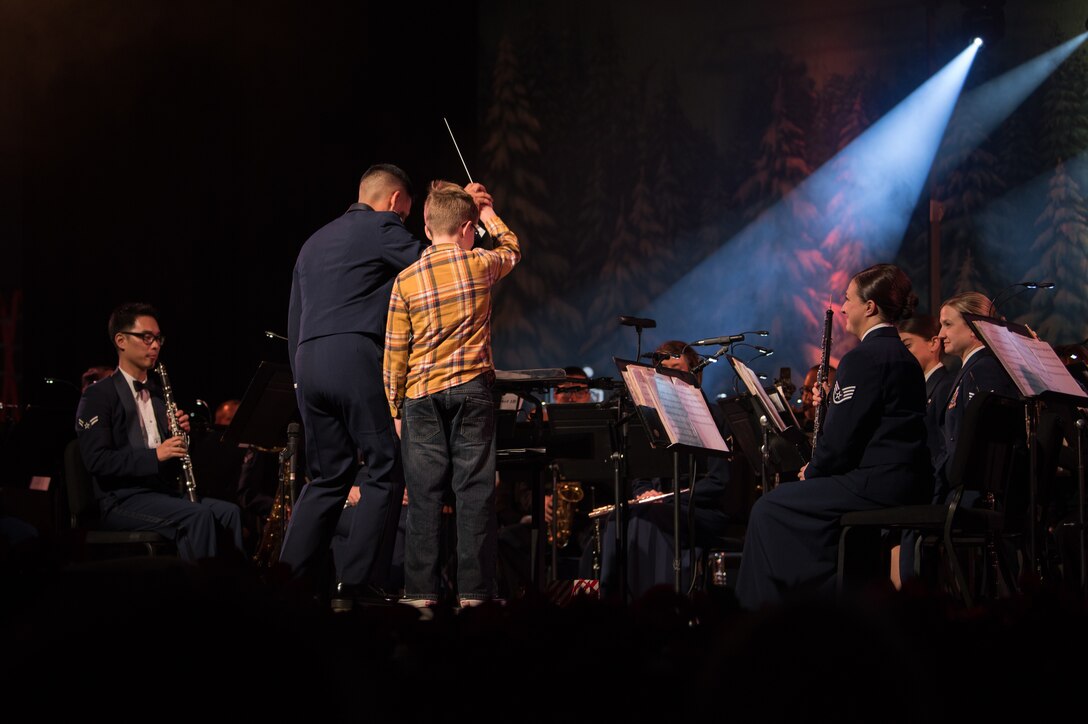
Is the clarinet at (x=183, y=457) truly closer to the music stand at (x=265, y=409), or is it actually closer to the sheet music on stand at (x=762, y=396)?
the music stand at (x=265, y=409)

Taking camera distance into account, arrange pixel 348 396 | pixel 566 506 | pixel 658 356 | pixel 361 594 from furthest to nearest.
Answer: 1. pixel 566 506
2. pixel 658 356
3. pixel 348 396
4. pixel 361 594

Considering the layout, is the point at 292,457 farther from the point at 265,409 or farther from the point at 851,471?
the point at 851,471

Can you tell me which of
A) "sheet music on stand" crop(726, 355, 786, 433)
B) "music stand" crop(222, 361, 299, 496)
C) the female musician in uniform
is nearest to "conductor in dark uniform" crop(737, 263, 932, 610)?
"sheet music on stand" crop(726, 355, 786, 433)

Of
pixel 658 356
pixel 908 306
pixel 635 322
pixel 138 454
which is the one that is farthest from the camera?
pixel 658 356

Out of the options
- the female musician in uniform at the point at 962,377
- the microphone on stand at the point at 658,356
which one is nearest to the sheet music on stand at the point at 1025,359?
the female musician in uniform at the point at 962,377

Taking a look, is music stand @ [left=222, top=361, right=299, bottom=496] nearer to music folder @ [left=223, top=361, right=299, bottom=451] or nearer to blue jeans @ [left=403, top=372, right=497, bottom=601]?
music folder @ [left=223, top=361, right=299, bottom=451]

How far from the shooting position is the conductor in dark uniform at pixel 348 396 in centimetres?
394

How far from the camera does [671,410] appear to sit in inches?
173

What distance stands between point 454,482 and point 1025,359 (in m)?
2.29

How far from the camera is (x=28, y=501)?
5.33m

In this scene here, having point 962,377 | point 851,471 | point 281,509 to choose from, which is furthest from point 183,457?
point 962,377

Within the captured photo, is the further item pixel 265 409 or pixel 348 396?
pixel 265 409

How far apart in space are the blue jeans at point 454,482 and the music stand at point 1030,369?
191cm

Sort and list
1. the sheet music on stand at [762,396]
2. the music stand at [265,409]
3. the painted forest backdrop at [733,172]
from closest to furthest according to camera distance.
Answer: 1. the sheet music on stand at [762,396]
2. the music stand at [265,409]
3. the painted forest backdrop at [733,172]
